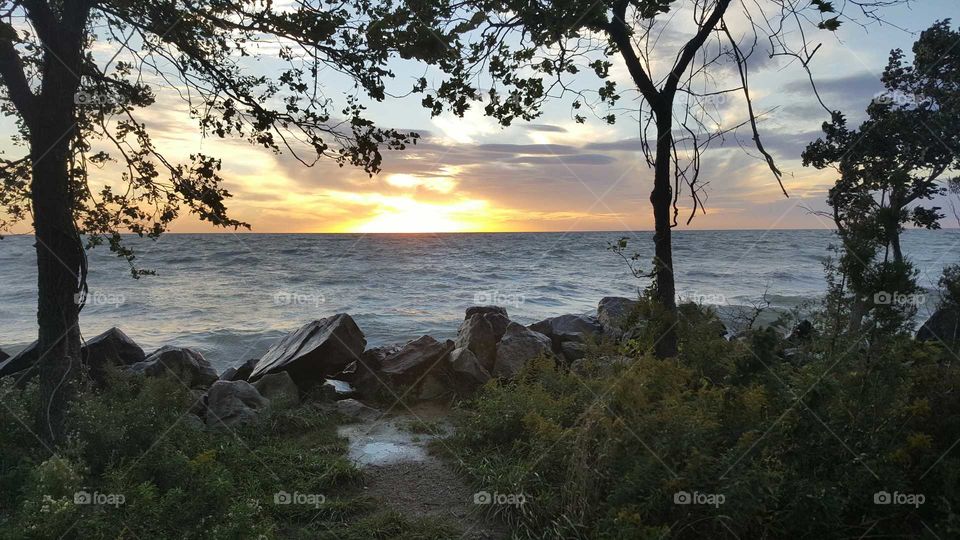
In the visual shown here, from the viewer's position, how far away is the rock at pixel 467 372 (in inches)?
384

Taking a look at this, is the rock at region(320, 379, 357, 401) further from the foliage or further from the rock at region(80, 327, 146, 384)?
the foliage

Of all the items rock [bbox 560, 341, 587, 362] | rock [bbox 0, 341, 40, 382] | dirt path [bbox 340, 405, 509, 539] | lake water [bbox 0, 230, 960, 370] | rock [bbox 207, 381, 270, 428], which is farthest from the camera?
lake water [bbox 0, 230, 960, 370]

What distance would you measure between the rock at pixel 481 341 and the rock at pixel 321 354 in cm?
184

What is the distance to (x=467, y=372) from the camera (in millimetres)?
9734

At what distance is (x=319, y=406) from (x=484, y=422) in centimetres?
303

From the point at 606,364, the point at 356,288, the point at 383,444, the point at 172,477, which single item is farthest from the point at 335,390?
the point at 356,288

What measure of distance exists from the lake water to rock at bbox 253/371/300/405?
493 cm

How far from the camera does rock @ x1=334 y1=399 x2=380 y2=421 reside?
8.91 meters

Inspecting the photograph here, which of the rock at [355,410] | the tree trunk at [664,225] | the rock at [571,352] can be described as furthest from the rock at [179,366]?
A: the tree trunk at [664,225]

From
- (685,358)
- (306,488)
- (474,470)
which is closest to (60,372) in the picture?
(306,488)

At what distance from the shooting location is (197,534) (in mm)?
4410

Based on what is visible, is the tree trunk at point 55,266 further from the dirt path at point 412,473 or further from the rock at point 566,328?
the rock at point 566,328

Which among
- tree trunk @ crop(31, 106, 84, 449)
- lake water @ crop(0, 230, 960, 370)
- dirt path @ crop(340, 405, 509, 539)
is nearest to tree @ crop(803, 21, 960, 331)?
lake water @ crop(0, 230, 960, 370)

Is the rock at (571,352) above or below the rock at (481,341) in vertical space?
below
